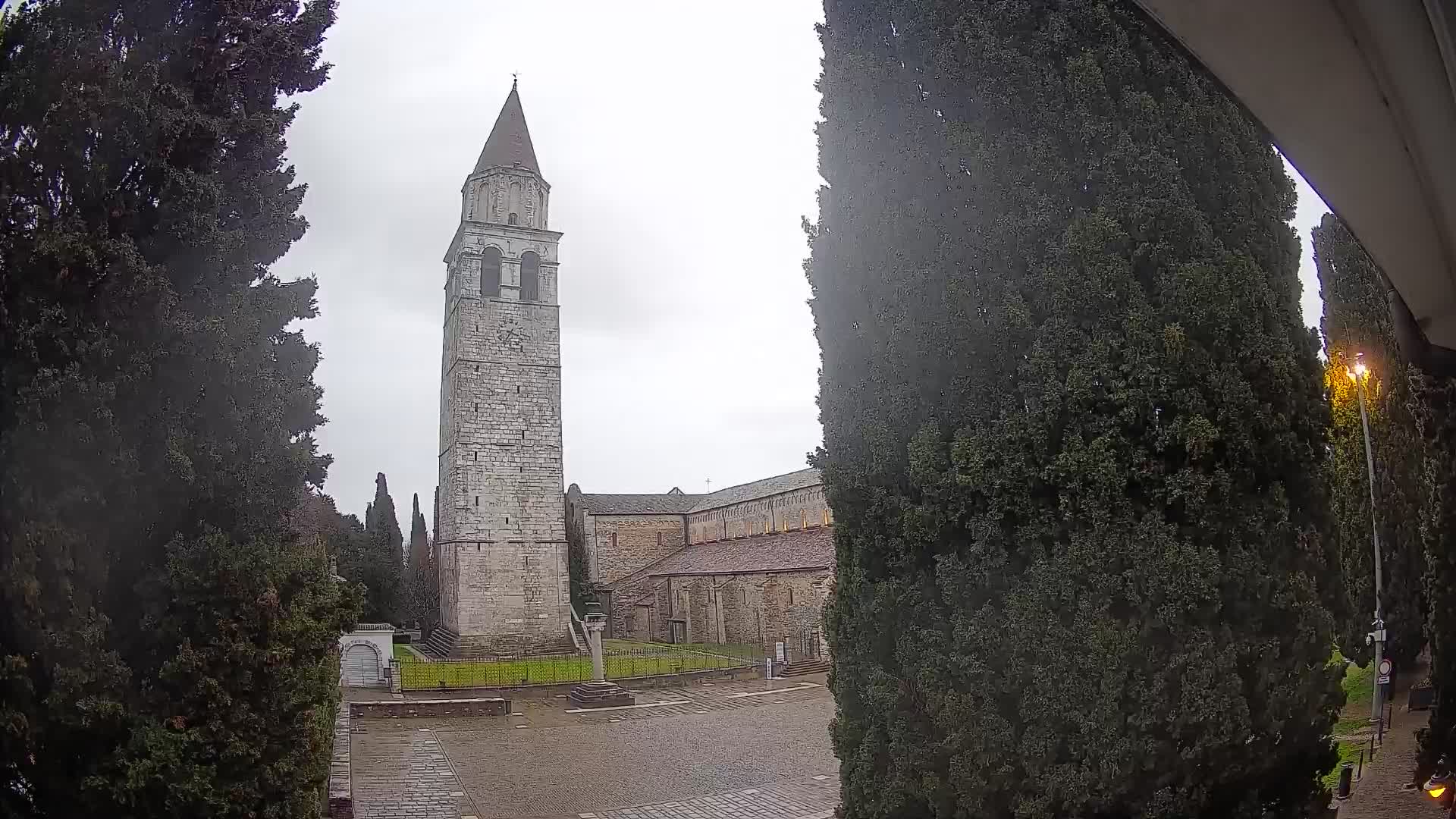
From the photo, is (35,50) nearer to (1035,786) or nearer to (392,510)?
(1035,786)

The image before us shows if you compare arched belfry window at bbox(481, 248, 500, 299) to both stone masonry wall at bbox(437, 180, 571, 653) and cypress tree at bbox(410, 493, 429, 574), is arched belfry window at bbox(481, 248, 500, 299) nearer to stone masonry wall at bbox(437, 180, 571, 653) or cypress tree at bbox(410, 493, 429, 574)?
stone masonry wall at bbox(437, 180, 571, 653)

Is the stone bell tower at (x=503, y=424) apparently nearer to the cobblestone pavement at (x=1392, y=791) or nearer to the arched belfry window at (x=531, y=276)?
the arched belfry window at (x=531, y=276)

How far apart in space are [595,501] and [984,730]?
45.2m

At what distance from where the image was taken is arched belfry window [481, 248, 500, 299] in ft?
111

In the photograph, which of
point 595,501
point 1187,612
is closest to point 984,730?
point 1187,612

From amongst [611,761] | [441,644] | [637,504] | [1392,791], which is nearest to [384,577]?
[441,644]

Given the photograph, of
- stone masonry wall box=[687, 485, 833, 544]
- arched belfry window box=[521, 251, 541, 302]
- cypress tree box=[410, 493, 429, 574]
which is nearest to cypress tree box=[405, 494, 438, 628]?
cypress tree box=[410, 493, 429, 574]

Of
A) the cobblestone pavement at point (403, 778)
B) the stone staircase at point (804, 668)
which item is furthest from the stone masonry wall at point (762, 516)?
the cobblestone pavement at point (403, 778)

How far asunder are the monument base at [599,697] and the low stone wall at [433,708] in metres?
1.84

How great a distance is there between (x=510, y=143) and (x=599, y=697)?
2349cm

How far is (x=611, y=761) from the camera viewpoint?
14.9 metres

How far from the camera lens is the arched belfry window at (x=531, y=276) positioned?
34281 mm

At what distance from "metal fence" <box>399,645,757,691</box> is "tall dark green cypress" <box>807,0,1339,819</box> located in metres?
20.7

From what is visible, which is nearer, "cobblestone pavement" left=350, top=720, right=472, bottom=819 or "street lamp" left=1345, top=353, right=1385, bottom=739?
"cobblestone pavement" left=350, top=720, right=472, bottom=819
